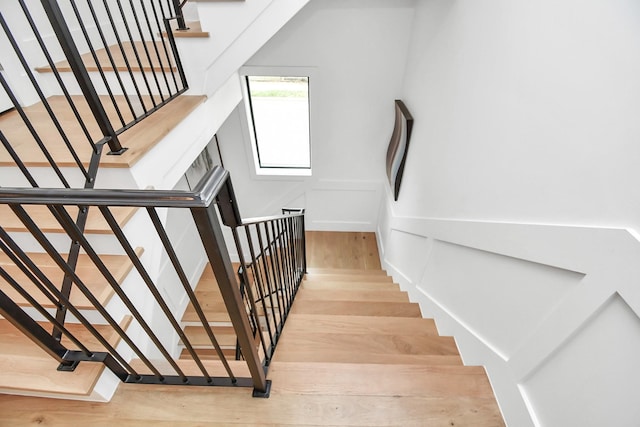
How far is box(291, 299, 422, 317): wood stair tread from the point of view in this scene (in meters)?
2.18

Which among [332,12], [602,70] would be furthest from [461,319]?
[332,12]

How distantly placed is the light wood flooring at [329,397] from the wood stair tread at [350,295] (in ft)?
2.20

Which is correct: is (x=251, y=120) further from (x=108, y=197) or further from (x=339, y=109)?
(x=108, y=197)

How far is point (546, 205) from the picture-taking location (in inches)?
37.6

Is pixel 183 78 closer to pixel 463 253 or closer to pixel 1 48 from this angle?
pixel 1 48

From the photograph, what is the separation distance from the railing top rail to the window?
2.85 metres

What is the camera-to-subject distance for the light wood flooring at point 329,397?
102 cm

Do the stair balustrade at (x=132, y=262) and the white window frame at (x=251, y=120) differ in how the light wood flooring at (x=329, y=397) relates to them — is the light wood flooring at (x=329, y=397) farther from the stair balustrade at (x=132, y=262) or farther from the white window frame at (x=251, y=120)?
the white window frame at (x=251, y=120)

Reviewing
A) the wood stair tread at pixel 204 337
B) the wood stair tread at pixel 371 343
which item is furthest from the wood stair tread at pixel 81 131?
the wood stair tread at pixel 204 337

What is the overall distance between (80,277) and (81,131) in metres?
0.89

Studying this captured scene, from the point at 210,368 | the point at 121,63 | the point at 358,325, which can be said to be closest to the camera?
the point at 210,368

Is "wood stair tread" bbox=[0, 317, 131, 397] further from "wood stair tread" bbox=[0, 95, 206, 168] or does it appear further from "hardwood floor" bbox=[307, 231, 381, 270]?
"hardwood floor" bbox=[307, 231, 381, 270]

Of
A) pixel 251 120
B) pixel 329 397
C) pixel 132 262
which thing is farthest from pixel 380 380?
pixel 251 120

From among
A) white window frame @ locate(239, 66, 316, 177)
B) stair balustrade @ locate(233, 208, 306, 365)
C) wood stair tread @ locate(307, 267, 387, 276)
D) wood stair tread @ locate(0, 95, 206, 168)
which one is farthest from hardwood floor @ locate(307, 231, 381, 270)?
wood stair tread @ locate(0, 95, 206, 168)
